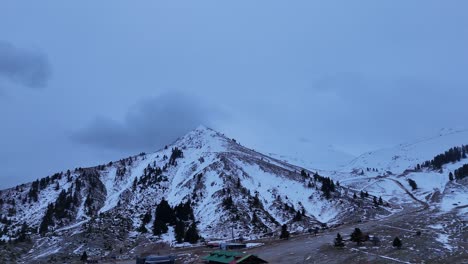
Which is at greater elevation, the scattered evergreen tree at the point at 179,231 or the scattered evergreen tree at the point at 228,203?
the scattered evergreen tree at the point at 228,203

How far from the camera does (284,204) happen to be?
178125 mm

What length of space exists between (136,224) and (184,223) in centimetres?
1899

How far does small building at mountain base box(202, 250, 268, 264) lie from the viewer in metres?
85.6

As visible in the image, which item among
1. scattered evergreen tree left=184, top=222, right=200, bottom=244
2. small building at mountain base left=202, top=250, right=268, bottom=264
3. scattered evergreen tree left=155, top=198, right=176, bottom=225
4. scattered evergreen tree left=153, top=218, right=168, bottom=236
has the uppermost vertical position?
scattered evergreen tree left=155, top=198, right=176, bottom=225

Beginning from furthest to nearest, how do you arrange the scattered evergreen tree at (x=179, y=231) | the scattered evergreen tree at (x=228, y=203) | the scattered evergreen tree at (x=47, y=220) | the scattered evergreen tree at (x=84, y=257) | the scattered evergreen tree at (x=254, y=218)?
1. the scattered evergreen tree at (x=228, y=203)
2. the scattered evergreen tree at (x=47, y=220)
3. the scattered evergreen tree at (x=254, y=218)
4. the scattered evergreen tree at (x=179, y=231)
5. the scattered evergreen tree at (x=84, y=257)

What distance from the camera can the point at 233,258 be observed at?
89.5 meters

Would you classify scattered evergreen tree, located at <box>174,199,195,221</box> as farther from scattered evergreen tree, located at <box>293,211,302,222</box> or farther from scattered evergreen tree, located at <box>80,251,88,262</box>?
scattered evergreen tree, located at <box>80,251,88,262</box>

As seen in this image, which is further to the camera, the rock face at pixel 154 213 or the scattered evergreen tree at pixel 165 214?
the scattered evergreen tree at pixel 165 214

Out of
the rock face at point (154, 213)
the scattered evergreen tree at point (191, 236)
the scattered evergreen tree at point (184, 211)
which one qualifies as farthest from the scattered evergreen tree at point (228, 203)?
the scattered evergreen tree at point (191, 236)

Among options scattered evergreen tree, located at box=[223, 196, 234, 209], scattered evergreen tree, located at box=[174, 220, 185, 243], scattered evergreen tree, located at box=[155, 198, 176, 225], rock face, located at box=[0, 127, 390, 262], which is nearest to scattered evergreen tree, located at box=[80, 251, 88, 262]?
rock face, located at box=[0, 127, 390, 262]

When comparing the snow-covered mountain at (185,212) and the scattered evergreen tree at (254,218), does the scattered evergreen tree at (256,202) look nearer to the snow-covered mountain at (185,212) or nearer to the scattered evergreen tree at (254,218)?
the snow-covered mountain at (185,212)

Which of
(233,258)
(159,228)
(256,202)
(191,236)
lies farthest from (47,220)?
(233,258)

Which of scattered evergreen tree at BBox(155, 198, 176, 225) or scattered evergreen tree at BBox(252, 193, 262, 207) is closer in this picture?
scattered evergreen tree at BBox(155, 198, 176, 225)

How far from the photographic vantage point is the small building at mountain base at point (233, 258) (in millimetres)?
85625
